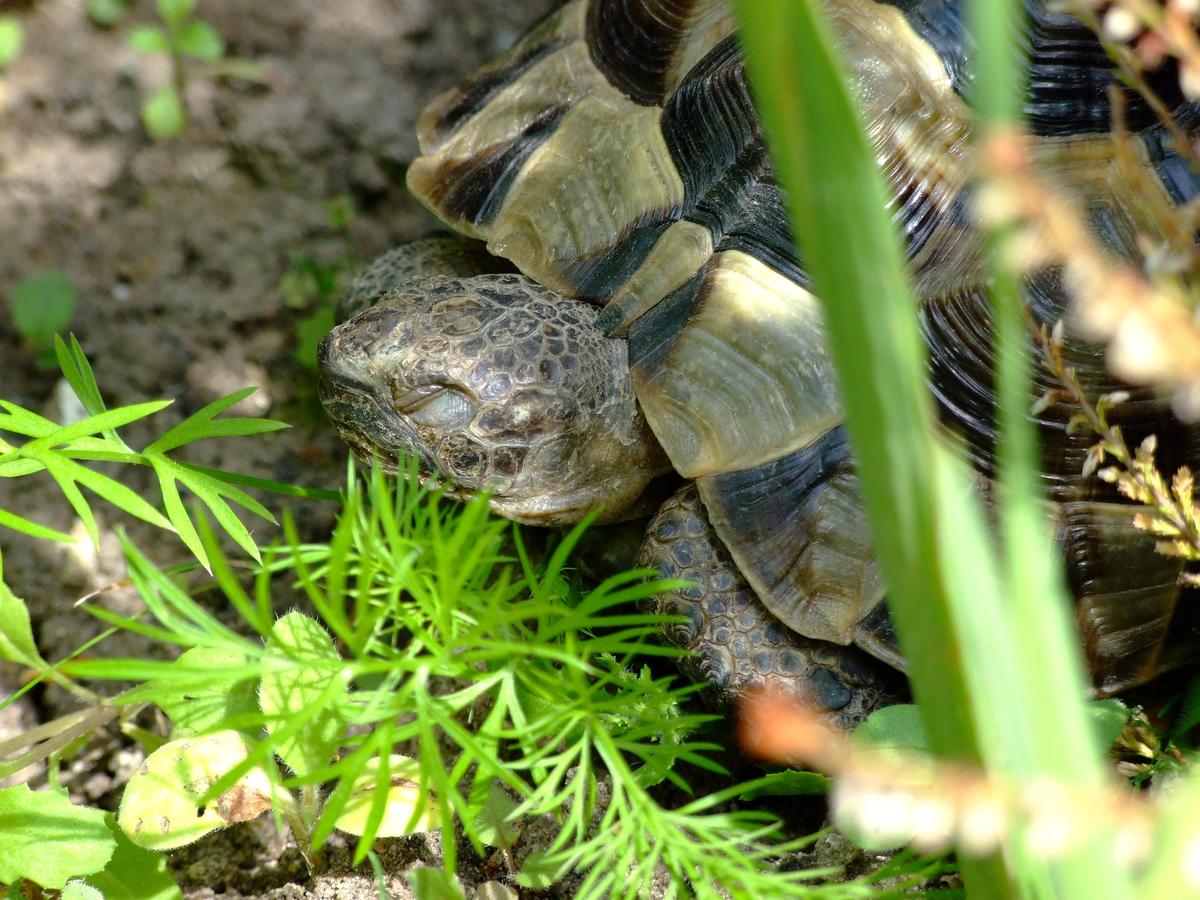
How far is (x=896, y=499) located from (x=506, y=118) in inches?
66.6

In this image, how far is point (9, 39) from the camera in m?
2.69

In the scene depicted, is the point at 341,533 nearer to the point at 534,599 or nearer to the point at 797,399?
the point at 534,599

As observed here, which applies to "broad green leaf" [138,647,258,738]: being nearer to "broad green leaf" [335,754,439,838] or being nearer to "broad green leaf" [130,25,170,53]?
"broad green leaf" [335,754,439,838]

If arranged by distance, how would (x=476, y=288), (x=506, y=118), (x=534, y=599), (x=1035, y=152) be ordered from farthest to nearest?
(x=506, y=118)
(x=476, y=288)
(x=1035, y=152)
(x=534, y=599)

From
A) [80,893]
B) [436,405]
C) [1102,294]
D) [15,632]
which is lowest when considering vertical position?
[80,893]

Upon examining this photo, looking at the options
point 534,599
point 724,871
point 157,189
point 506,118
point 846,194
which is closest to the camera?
point 846,194

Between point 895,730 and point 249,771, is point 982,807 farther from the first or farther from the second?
point 249,771

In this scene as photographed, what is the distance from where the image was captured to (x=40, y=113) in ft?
8.88

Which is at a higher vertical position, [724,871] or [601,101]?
[601,101]

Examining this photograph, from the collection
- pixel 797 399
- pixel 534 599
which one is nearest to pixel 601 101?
pixel 797 399

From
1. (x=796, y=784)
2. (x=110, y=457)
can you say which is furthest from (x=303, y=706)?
(x=796, y=784)

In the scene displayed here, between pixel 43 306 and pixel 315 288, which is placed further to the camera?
pixel 315 288

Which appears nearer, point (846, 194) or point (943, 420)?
point (846, 194)

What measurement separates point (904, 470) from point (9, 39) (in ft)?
9.52
